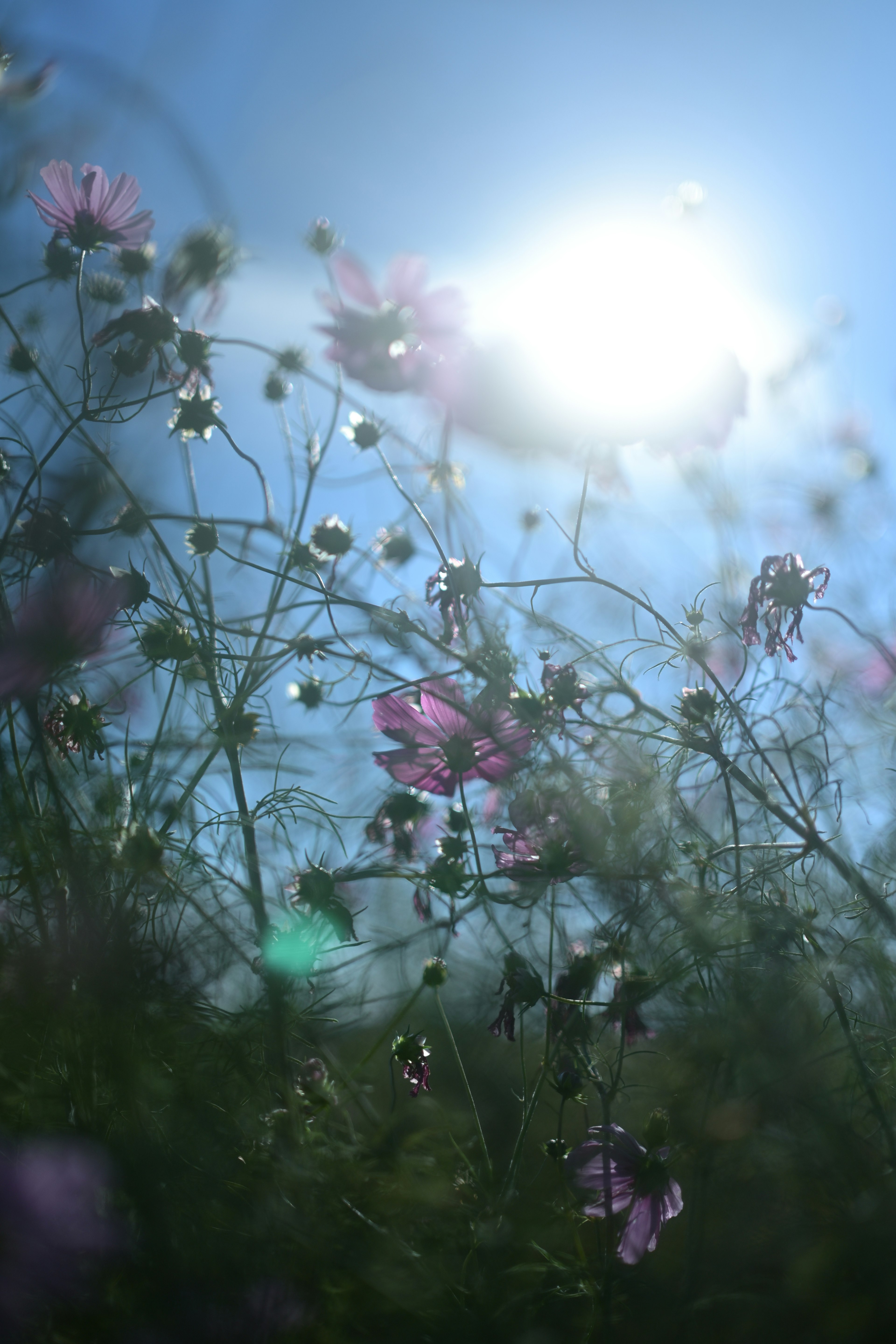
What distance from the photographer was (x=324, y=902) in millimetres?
524

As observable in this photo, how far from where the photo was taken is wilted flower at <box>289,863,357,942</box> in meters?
0.52

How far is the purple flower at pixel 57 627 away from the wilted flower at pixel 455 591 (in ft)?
0.84

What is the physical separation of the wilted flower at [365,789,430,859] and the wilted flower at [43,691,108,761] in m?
0.23

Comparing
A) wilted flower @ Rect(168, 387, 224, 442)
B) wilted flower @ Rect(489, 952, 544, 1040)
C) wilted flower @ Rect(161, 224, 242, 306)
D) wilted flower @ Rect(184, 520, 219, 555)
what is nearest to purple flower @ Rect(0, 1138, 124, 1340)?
wilted flower @ Rect(489, 952, 544, 1040)

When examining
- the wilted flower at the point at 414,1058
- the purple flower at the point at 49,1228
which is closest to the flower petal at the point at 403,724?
the wilted flower at the point at 414,1058

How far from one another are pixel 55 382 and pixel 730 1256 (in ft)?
2.50

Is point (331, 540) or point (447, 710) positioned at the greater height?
point (331, 540)

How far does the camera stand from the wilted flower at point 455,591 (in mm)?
611

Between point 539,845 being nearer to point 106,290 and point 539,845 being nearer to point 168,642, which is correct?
point 168,642

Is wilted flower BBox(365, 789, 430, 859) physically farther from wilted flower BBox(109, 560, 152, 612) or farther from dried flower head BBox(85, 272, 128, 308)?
dried flower head BBox(85, 272, 128, 308)

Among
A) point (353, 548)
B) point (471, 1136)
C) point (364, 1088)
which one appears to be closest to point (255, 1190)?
point (364, 1088)

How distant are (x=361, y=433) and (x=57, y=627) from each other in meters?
0.37

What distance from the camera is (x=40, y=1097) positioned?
0.52 meters

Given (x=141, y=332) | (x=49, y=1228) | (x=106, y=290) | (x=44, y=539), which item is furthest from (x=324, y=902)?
(x=106, y=290)
